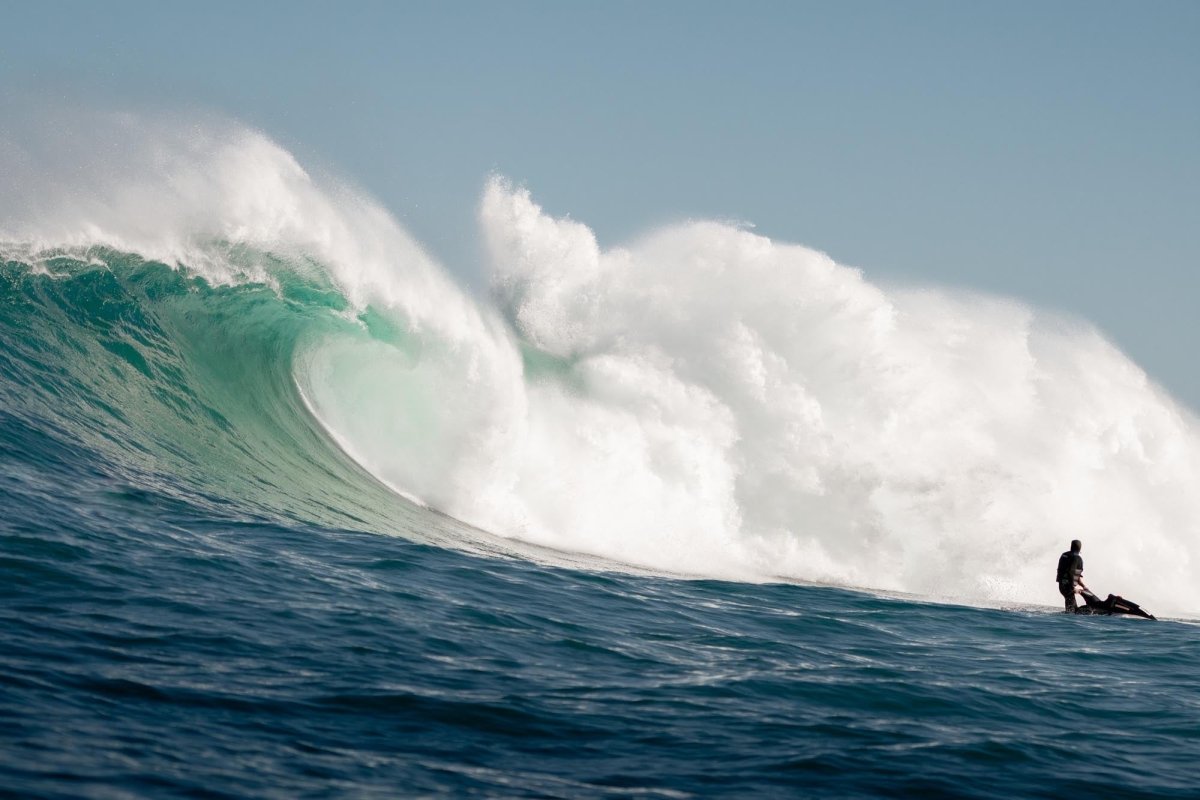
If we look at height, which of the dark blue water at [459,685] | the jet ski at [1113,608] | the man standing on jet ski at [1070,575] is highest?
the man standing on jet ski at [1070,575]

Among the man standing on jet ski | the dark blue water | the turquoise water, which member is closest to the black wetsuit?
the man standing on jet ski

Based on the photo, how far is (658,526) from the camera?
Answer: 1599cm

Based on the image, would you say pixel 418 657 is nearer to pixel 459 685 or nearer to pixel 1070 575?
pixel 459 685

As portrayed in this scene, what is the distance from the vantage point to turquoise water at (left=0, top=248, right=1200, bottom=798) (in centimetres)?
488

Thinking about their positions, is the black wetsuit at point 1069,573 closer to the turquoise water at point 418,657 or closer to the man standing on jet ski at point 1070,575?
the man standing on jet ski at point 1070,575

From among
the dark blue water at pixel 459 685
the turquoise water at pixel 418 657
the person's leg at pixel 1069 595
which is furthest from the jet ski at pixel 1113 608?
the dark blue water at pixel 459 685

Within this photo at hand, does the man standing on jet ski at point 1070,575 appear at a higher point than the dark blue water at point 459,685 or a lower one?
higher

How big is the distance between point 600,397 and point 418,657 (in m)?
11.1

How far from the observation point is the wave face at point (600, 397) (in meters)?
14.8

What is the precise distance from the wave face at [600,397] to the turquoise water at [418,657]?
746 millimetres

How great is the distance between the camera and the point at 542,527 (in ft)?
49.6

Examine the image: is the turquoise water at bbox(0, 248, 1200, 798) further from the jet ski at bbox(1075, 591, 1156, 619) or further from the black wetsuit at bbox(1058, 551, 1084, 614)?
the black wetsuit at bbox(1058, 551, 1084, 614)

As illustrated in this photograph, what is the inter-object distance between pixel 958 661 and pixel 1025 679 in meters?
0.67

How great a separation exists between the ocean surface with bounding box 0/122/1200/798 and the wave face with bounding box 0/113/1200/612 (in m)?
0.07
